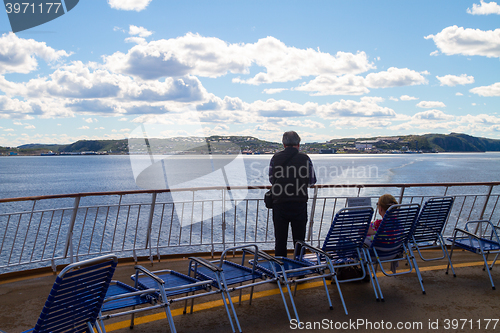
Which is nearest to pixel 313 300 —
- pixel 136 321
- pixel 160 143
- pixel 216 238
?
pixel 136 321

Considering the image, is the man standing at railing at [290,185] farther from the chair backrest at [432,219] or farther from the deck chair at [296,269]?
the chair backrest at [432,219]

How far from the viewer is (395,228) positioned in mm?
4316

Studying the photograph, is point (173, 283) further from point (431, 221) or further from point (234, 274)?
point (431, 221)

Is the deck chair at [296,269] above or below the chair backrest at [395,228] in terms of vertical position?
below

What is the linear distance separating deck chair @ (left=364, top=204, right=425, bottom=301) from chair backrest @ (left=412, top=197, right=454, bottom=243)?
0.28m

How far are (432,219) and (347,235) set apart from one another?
56.6 inches

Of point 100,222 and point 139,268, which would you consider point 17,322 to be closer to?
point 139,268

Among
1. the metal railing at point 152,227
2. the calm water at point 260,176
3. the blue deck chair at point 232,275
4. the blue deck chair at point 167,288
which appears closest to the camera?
the blue deck chair at point 167,288

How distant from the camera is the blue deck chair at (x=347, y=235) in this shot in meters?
4.02

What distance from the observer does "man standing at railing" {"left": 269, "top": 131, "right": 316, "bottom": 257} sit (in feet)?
14.7

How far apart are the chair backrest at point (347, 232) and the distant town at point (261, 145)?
1180mm

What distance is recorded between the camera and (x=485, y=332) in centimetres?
343

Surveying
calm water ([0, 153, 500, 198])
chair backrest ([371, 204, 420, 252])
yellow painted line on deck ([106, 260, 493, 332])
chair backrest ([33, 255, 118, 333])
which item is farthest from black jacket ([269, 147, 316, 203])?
calm water ([0, 153, 500, 198])

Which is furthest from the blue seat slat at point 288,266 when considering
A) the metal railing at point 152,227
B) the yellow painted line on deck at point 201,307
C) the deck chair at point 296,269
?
the metal railing at point 152,227
